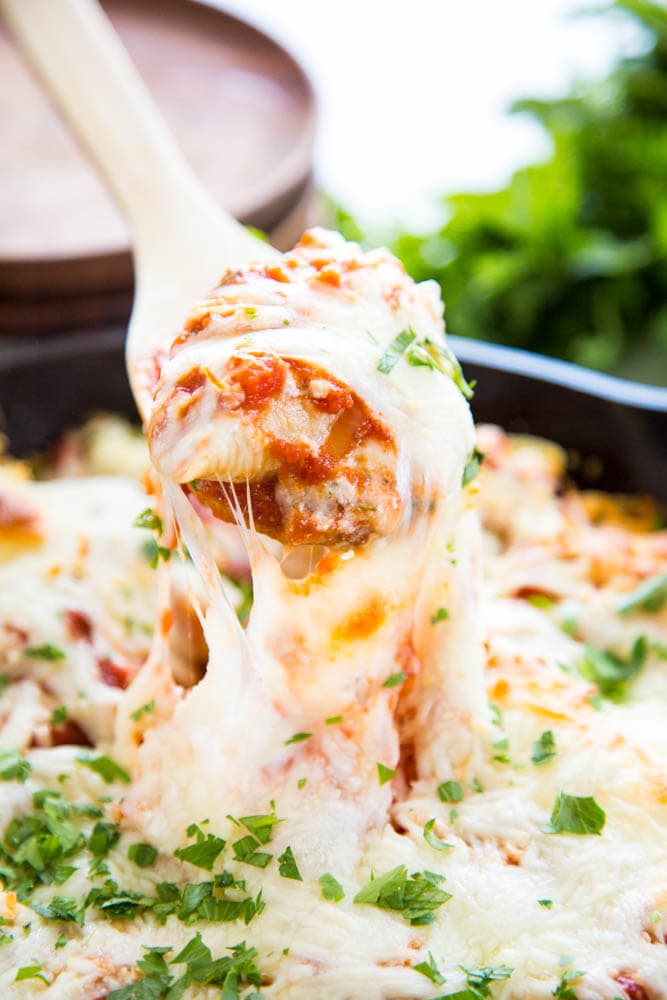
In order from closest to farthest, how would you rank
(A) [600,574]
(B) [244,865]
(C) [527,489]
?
(B) [244,865] < (A) [600,574] < (C) [527,489]

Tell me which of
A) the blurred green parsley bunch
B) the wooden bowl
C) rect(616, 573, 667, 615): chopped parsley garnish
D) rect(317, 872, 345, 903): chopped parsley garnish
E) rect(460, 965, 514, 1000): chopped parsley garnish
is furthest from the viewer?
the blurred green parsley bunch

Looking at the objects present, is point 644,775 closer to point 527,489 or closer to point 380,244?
point 527,489

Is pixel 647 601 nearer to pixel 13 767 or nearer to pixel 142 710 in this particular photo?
pixel 142 710

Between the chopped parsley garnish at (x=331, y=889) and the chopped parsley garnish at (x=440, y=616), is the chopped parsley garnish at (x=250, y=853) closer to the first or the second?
the chopped parsley garnish at (x=331, y=889)

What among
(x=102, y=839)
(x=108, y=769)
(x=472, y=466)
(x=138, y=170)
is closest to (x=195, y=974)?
(x=102, y=839)

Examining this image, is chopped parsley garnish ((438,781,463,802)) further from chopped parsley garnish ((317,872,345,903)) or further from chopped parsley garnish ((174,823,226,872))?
chopped parsley garnish ((174,823,226,872))

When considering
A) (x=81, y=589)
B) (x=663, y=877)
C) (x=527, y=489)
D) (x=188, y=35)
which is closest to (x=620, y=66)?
(x=188, y=35)

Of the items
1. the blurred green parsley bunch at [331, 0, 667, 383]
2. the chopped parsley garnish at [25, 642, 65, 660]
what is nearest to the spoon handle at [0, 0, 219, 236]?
the chopped parsley garnish at [25, 642, 65, 660]
